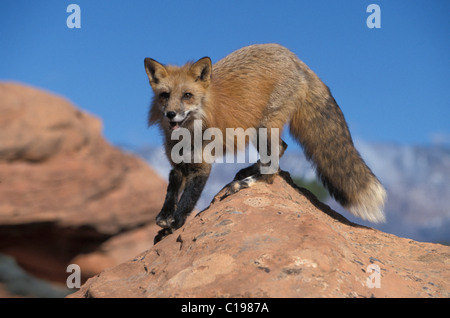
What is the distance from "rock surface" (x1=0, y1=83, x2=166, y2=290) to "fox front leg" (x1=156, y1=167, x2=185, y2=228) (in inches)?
195

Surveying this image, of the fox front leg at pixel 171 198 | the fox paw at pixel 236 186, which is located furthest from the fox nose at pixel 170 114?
the fox paw at pixel 236 186

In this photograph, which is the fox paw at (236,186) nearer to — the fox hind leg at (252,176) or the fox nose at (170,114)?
the fox hind leg at (252,176)

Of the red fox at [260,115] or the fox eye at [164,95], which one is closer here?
the fox eye at [164,95]

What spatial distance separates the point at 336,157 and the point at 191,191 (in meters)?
2.09

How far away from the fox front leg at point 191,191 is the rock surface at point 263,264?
0.78 meters

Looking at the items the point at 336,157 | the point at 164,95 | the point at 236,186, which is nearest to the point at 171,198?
the point at 236,186

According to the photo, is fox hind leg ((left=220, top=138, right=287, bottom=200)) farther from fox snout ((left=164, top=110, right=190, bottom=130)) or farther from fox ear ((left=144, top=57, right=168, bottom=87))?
fox ear ((left=144, top=57, right=168, bottom=87))

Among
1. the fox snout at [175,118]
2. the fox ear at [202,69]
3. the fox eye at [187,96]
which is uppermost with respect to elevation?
the fox ear at [202,69]

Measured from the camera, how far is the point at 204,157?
6.21 metres

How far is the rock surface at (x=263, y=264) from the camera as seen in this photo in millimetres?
3402

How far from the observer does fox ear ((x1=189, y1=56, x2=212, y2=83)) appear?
240 inches

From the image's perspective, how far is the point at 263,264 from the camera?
11.8 feet

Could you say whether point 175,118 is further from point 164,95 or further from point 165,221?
point 165,221
